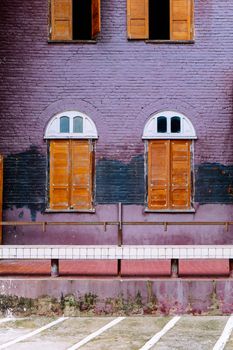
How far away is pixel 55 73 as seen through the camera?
15.0 metres

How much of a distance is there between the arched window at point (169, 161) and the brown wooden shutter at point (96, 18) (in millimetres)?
2258

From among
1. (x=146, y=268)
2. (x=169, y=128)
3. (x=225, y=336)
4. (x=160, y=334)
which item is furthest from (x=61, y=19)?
(x=225, y=336)

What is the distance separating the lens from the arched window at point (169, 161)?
48.8ft

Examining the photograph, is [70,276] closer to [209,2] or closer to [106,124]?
[106,124]

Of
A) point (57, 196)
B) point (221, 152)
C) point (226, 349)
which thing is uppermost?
point (221, 152)

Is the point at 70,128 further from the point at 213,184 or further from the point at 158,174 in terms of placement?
the point at 213,184

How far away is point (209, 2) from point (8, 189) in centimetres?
615

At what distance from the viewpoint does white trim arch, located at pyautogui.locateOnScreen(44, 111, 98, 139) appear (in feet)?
48.8

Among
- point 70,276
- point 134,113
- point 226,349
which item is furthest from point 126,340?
point 134,113

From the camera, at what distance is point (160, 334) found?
8.91 metres

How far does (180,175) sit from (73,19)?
A: 4.31m

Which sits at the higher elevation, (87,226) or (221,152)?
(221,152)

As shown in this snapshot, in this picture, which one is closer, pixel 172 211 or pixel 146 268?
pixel 146 268

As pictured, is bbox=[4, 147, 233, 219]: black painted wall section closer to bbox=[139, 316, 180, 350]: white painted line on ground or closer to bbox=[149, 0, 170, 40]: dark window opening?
bbox=[149, 0, 170, 40]: dark window opening
